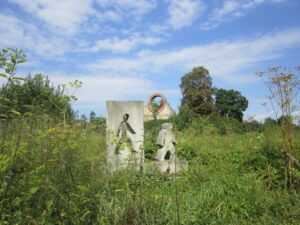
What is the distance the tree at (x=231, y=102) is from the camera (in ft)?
145

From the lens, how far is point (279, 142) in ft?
22.7

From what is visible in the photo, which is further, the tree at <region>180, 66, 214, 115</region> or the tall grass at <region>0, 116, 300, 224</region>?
the tree at <region>180, 66, 214, 115</region>

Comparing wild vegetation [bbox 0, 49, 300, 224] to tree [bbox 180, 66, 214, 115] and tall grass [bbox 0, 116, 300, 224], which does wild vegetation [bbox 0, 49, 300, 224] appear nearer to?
tall grass [bbox 0, 116, 300, 224]

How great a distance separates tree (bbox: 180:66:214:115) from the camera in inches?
1572

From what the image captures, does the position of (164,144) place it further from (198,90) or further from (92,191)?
(198,90)

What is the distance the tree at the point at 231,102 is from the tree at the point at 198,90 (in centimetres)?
342

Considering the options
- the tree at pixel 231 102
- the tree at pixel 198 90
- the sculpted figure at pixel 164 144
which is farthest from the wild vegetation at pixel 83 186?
the tree at pixel 231 102

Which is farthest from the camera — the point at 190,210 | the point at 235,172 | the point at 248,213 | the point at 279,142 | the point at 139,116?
the point at 139,116

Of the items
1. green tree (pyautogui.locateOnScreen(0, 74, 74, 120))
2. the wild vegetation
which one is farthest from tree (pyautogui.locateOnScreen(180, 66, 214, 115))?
green tree (pyautogui.locateOnScreen(0, 74, 74, 120))

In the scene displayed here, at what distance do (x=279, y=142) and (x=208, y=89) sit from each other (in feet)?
116

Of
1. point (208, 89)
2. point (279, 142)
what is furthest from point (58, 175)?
point (208, 89)

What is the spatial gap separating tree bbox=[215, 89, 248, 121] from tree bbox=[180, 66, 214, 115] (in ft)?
11.2

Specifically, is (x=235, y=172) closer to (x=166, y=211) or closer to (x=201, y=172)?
(x=201, y=172)

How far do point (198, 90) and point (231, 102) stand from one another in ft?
25.6
